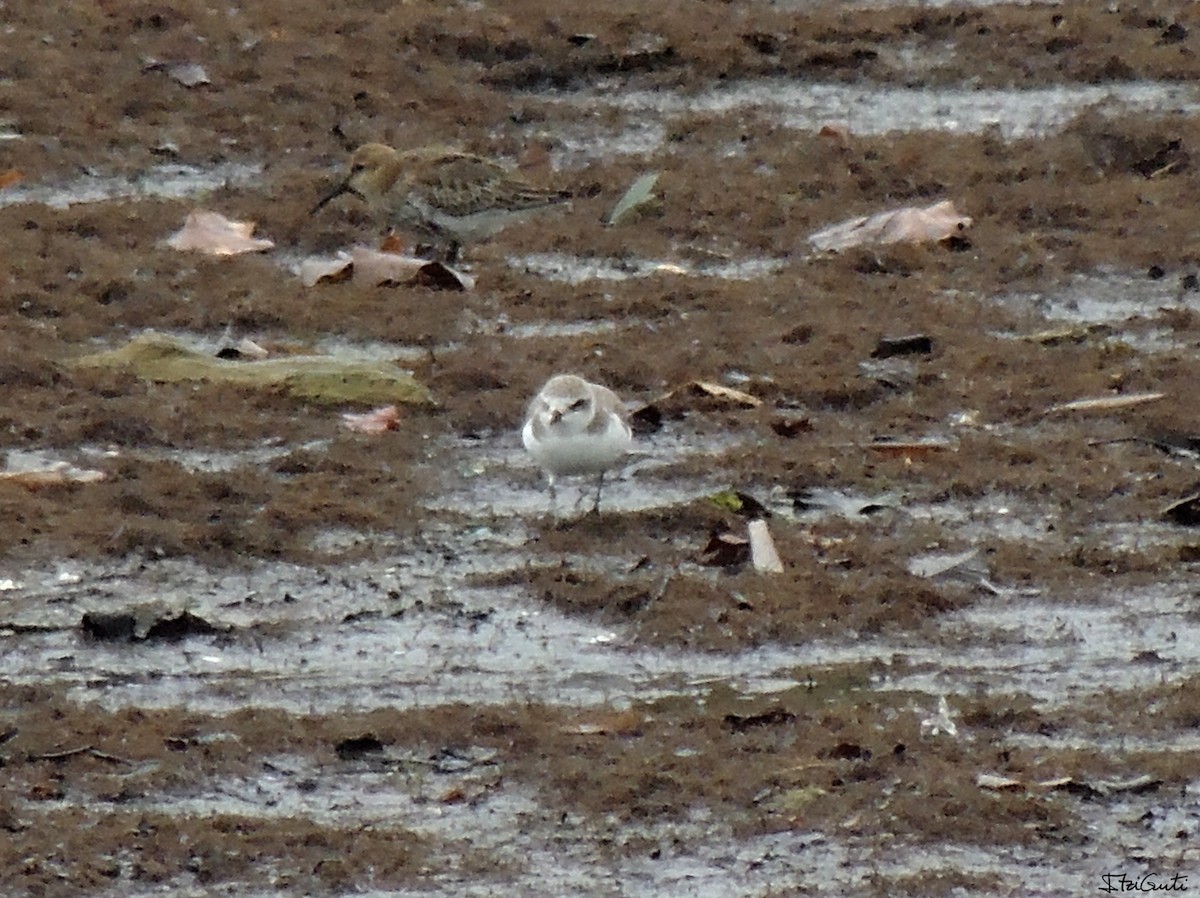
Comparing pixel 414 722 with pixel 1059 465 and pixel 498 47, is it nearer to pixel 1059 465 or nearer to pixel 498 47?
pixel 1059 465

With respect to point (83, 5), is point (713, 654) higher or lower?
lower

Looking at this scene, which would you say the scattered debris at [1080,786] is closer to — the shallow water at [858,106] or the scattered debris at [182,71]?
the shallow water at [858,106]

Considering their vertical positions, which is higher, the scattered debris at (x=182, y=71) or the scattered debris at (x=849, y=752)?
the scattered debris at (x=182, y=71)

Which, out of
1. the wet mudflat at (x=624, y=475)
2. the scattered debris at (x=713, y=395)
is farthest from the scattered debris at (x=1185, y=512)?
the scattered debris at (x=713, y=395)

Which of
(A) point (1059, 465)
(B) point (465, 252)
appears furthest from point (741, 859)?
(B) point (465, 252)

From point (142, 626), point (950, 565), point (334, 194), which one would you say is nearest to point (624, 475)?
point (950, 565)

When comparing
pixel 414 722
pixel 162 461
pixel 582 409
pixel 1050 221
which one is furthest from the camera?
pixel 1050 221
